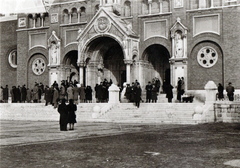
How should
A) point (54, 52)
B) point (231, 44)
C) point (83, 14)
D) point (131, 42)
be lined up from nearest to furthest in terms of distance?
point (231, 44) < point (131, 42) < point (83, 14) < point (54, 52)

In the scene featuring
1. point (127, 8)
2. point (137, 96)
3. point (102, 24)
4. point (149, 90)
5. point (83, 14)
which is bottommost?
point (137, 96)

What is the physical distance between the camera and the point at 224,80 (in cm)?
2777

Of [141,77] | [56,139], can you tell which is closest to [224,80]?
[141,77]

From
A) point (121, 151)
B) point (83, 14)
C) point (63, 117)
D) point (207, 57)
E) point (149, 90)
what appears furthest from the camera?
point (83, 14)

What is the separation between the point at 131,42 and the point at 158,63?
3102 mm

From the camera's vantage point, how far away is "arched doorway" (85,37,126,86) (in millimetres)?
32062

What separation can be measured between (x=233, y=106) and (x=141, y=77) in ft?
33.7

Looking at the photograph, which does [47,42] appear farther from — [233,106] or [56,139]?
[56,139]

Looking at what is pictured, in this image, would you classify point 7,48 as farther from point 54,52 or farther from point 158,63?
point 158,63

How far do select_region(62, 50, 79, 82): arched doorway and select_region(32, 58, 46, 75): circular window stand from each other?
7.74 ft

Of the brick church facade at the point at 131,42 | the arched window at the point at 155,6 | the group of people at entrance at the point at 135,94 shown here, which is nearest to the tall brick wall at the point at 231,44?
the brick church facade at the point at 131,42

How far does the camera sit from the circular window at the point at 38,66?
35553 millimetres

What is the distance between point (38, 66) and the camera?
35.7m

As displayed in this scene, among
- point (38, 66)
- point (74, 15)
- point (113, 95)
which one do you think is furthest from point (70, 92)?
point (38, 66)
